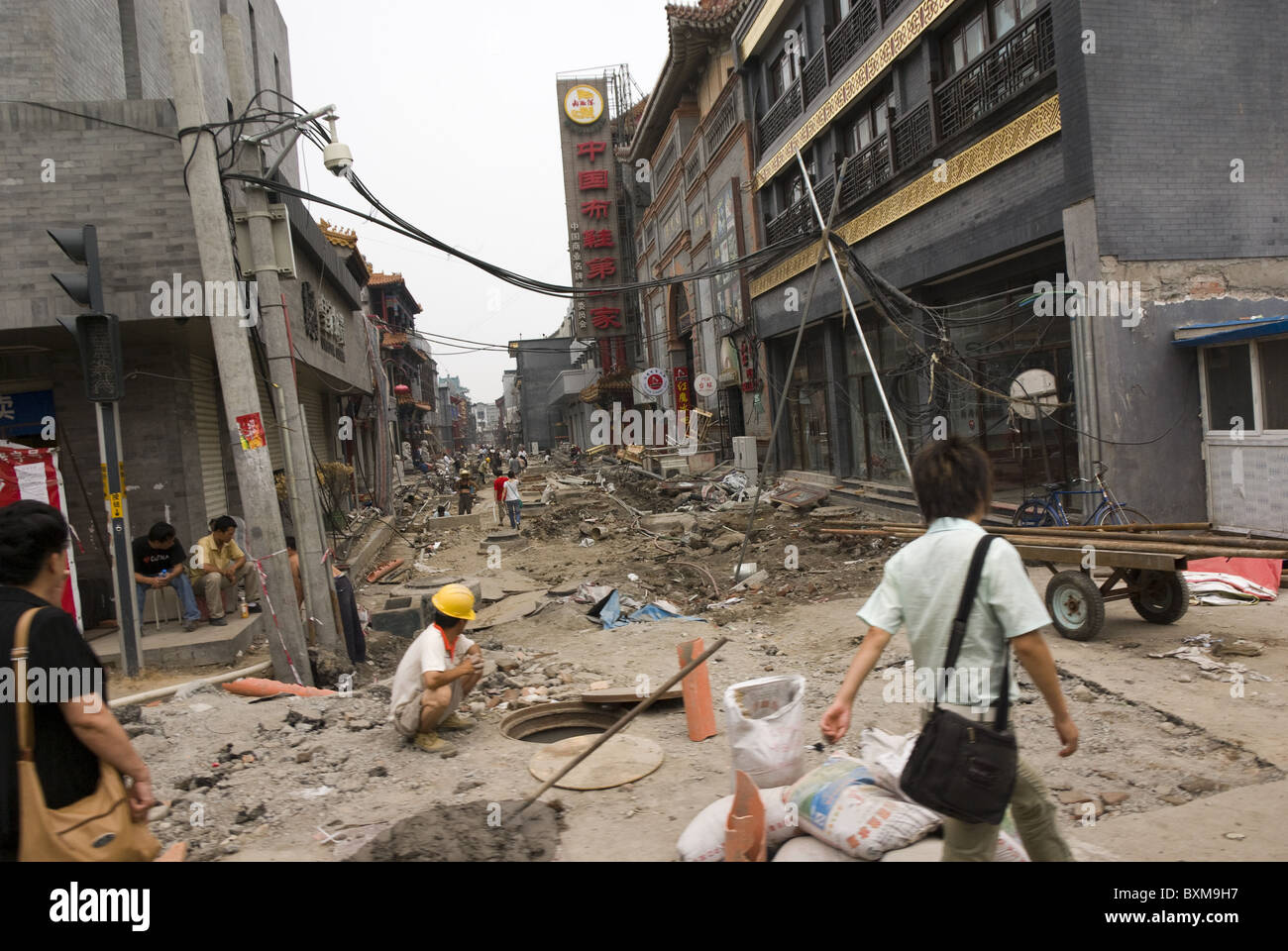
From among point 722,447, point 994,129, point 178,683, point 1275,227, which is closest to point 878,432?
point 994,129

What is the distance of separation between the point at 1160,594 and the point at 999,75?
7727 millimetres

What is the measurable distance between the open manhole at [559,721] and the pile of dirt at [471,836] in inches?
67.7

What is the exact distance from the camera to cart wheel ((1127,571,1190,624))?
21.7ft

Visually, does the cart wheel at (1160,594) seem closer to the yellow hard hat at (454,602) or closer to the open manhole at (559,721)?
the open manhole at (559,721)

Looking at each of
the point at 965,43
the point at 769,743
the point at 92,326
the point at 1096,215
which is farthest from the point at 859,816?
the point at 965,43

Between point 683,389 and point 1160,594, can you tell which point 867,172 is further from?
point 683,389

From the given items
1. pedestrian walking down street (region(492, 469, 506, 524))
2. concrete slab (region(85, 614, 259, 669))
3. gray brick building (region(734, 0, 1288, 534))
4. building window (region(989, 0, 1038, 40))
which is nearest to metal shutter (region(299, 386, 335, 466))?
pedestrian walking down street (region(492, 469, 506, 524))

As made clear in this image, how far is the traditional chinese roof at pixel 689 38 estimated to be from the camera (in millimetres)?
22767

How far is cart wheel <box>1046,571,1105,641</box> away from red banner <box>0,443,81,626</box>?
872cm

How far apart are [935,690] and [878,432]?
1463 centimetres

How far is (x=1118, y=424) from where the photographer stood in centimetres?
924

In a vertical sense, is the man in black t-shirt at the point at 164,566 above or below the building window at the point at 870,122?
below

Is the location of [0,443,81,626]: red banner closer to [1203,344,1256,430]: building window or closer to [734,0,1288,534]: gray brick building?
[734,0,1288,534]: gray brick building

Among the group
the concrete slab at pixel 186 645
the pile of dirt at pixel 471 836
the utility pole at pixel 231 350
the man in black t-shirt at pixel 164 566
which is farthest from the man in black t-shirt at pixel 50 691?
the man in black t-shirt at pixel 164 566
